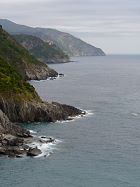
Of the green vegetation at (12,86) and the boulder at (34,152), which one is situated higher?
the green vegetation at (12,86)

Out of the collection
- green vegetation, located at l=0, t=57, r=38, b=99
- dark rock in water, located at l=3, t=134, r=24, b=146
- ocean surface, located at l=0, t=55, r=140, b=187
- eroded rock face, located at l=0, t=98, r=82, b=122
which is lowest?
ocean surface, located at l=0, t=55, r=140, b=187

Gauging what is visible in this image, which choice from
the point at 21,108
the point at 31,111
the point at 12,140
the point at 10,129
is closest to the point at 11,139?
the point at 12,140

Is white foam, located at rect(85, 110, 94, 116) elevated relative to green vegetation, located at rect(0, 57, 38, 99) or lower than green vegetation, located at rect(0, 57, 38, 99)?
lower

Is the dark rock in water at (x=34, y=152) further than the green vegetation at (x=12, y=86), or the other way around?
the green vegetation at (x=12, y=86)


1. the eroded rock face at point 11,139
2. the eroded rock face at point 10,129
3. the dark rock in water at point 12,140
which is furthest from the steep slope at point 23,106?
the dark rock in water at point 12,140

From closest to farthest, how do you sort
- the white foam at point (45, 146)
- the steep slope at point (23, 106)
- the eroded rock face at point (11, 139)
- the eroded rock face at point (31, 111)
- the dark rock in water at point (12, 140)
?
the eroded rock face at point (11, 139), the white foam at point (45, 146), the dark rock in water at point (12, 140), the eroded rock face at point (31, 111), the steep slope at point (23, 106)

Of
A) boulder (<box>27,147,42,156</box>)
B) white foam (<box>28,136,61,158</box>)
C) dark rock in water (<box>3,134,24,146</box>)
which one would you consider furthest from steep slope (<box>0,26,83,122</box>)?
boulder (<box>27,147,42,156</box>)

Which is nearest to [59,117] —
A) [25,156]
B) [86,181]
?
[25,156]

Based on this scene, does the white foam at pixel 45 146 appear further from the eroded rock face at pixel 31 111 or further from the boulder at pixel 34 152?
the eroded rock face at pixel 31 111

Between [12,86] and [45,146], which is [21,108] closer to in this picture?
[12,86]

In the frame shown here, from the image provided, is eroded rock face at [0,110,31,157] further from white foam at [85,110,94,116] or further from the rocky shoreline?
white foam at [85,110,94,116]

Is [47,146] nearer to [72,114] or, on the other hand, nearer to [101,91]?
[72,114]
